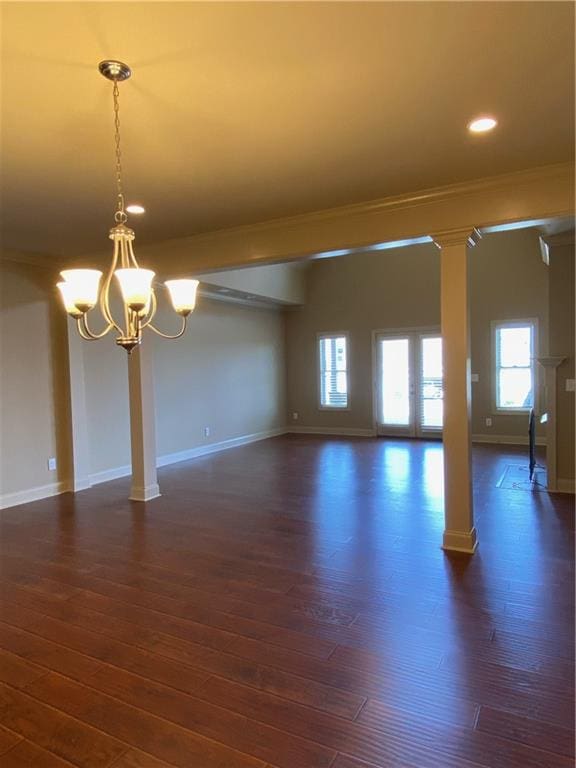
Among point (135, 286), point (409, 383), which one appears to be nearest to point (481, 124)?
point (135, 286)

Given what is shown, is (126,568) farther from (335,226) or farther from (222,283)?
(222,283)

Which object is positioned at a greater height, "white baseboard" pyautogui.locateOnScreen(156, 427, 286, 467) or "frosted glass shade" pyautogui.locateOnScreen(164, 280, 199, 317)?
"frosted glass shade" pyautogui.locateOnScreen(164, 280, 199, 317)

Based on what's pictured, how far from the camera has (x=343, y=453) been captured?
7793 mm

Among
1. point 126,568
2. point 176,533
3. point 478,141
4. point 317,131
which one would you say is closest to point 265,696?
point 126,568

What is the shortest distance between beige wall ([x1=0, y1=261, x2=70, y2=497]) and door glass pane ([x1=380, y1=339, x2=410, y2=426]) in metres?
5.76

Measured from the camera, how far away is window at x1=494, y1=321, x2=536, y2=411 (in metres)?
8.02

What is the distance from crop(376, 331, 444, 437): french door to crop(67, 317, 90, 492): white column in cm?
548

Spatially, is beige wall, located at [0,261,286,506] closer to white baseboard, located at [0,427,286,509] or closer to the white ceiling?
white baseboard, located at [0,427,286,509]

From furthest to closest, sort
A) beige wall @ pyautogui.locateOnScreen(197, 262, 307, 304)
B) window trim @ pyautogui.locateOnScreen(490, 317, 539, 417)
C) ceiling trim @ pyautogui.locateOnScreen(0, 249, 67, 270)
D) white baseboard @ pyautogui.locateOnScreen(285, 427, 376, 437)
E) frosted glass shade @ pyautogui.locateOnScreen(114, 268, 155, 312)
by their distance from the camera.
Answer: white baseboard @ pyautogui.locateOnScreen(285, 427, 376, 437) < window trim @ pyautogui.locateOnScreen(490, 317, 539, 417) < beige wall @ pyautogui.locateOnScreen(197, 262, 307, 304) < ceiling trim @ pyautogui.locateOnScreen(0, 249, 67, 270) < frosted glass shade @ pyautogui.locateOnScreen(114, 268, 155, 312)

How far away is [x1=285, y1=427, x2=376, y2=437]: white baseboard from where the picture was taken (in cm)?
945

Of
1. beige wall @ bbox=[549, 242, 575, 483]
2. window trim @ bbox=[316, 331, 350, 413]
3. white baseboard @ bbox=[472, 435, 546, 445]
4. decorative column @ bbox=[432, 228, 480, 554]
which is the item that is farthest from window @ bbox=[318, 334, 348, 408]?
decorative column @ bbox=[432, 228, 480, 554]

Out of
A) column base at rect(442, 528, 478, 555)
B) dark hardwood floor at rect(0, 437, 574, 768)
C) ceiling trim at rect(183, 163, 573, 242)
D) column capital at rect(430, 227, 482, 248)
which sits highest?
ceiling trim at rect(183, 163, 573, 242)

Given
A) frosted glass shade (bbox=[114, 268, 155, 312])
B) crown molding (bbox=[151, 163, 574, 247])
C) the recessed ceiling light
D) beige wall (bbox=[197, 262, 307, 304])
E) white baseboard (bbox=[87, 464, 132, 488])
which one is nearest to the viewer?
frosted glass shade (bbox=[114, 268, 155, 312])

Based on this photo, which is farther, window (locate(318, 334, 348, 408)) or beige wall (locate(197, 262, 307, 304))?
window (locate(318, 334, 348, 408))
